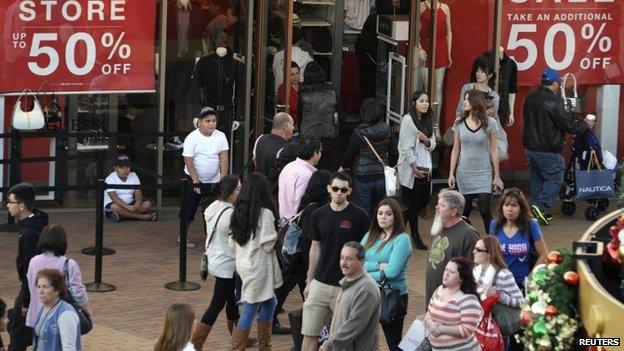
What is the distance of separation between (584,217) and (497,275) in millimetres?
7603

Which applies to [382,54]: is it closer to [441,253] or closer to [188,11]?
[188,11]

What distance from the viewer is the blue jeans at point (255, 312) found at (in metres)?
13.0

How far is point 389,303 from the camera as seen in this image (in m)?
12.5

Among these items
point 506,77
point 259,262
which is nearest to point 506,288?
point 259,262

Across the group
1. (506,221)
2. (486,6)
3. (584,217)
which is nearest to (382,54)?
(486,6)

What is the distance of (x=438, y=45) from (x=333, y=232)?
26.1 feet

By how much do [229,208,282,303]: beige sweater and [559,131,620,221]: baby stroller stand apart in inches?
282

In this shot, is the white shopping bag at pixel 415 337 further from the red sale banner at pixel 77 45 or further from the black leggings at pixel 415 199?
the red sale banner at pixel 77 45

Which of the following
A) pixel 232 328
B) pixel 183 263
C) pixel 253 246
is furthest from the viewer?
pixel 183 263

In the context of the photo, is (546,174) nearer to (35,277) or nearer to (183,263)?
(183,263)

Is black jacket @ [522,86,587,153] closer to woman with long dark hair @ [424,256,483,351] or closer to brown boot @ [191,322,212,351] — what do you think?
brown boot @ [191,322,212,351]

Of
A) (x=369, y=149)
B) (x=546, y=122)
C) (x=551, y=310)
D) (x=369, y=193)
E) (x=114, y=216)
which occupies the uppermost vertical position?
(x=546, y=122)

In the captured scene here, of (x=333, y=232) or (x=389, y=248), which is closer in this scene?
(x=389, y=248)

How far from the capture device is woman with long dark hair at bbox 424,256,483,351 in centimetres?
1142
